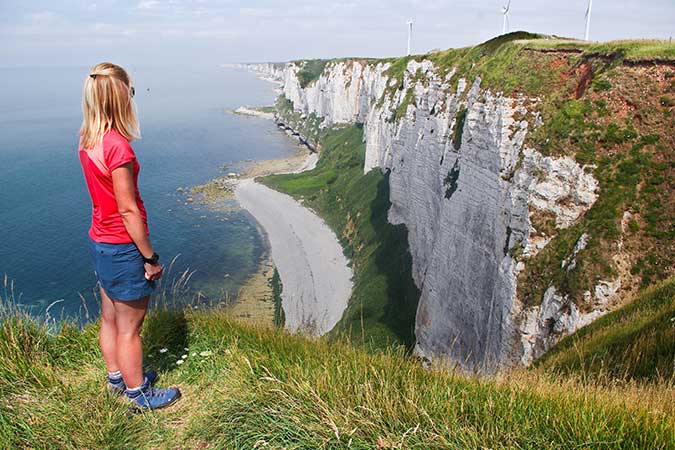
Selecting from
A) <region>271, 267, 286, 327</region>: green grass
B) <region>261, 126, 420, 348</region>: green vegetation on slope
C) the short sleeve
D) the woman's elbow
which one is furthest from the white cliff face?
<region>271, 267, 286, 327</region>: green grass

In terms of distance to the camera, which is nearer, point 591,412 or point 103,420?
point 591,412

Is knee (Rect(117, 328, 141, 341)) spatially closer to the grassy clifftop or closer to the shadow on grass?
the shadow on grass

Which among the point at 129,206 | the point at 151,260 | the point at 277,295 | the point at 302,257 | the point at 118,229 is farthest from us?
the point at 302,257

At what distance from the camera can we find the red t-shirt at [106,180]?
455 cm

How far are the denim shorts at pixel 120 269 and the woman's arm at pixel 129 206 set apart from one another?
151 millimetres

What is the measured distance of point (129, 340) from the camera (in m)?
5.00

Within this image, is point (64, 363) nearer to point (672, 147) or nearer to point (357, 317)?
point (672, 147)

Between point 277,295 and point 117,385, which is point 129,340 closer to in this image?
point 117,385

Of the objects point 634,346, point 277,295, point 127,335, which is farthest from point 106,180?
point 277,295

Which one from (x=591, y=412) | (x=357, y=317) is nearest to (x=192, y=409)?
(x=591, y=412)

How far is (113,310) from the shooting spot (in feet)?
16.7

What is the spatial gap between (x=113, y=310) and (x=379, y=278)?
38.5 metres

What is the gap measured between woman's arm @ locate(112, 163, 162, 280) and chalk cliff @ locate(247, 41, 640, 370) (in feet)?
18.2

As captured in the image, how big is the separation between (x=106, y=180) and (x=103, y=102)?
79 centimetres
